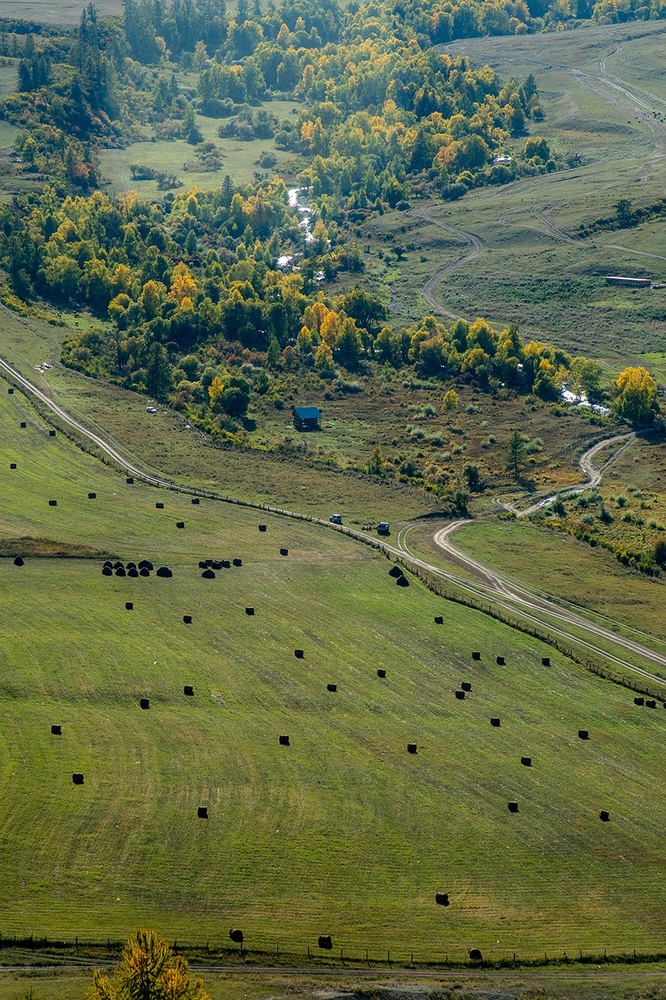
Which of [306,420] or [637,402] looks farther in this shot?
[306,420]

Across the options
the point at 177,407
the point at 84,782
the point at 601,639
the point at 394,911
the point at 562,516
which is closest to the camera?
the point at 394,911

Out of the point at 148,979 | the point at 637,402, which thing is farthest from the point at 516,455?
the point at 148,979

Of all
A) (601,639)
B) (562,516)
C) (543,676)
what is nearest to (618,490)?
(562,516)

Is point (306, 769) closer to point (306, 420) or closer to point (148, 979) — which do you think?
point (148, 979)

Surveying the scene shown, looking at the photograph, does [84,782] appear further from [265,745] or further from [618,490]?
[618,490]

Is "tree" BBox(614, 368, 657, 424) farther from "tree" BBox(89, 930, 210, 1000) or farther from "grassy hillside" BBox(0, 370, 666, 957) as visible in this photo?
"tree" BBox(89, 930, 210, 1000)

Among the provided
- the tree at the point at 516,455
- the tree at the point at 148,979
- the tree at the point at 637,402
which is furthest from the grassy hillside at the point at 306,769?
the tree at the point at 637,402

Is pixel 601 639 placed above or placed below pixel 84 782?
below
